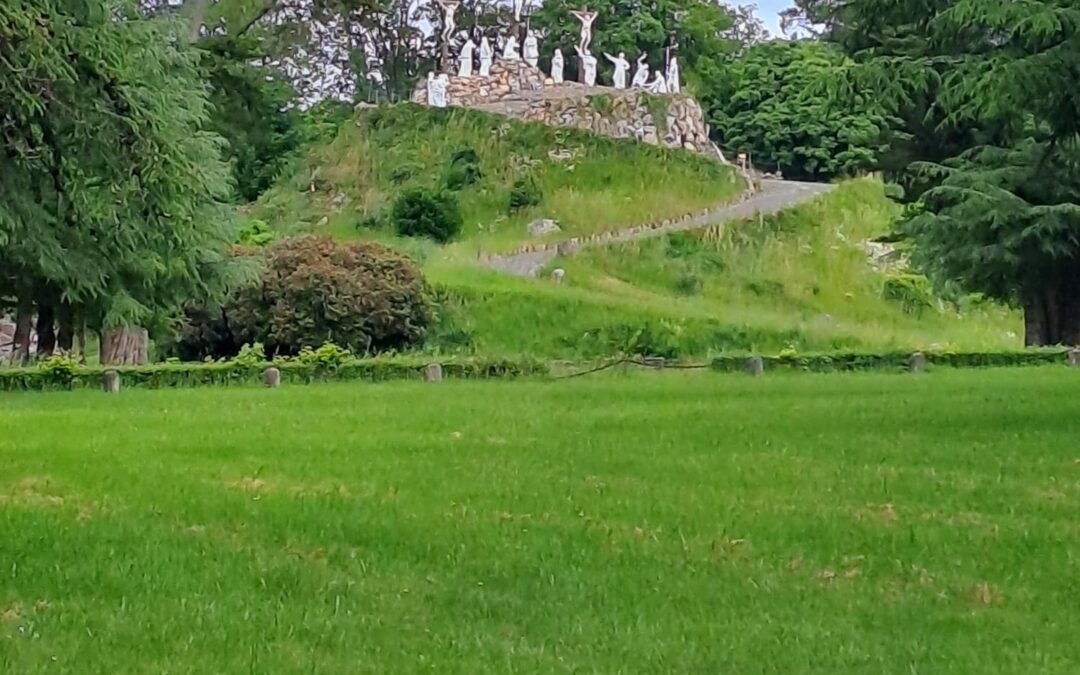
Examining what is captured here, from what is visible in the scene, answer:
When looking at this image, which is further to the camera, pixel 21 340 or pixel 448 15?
pixel 448 15

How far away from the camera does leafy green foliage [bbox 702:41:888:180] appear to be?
174 ft

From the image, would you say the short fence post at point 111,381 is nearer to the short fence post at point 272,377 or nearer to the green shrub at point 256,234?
the short fence post at point 272,377

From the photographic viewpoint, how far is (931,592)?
5898 millimetres

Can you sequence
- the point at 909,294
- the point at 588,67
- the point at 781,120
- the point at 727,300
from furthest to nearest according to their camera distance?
the point at 781,120, the point at 588,67, the point at 909,294, the point at 727,300

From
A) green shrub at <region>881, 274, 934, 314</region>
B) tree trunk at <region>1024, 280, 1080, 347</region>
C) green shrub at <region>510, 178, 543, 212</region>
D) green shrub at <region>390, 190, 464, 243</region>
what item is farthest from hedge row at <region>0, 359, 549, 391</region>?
green shrub at <region>510, 178, 543, 212</region>

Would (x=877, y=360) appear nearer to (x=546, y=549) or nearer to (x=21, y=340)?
(x=21, y=340)

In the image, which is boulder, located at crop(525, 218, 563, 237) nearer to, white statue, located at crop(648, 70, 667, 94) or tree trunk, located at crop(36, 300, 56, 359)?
white statue, located at crop(648, 70, 667, 94)

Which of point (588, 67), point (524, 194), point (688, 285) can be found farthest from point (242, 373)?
point (588, 67)

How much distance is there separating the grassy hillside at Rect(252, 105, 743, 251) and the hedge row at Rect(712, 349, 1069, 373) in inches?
785

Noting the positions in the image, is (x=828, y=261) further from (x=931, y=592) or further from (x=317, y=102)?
(x=931, y=592)

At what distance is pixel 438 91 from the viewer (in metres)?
49.4

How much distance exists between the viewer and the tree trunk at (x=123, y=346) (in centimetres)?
2381

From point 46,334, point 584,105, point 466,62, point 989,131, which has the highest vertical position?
point 466,62

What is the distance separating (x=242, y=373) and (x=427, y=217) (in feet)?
68.3
